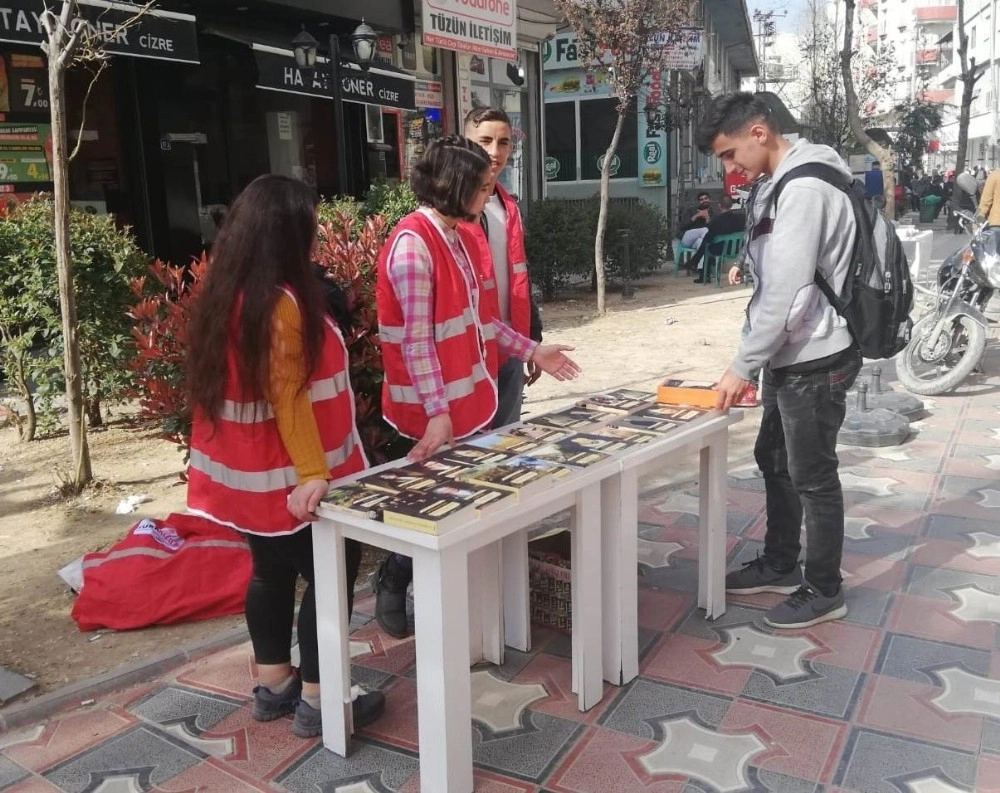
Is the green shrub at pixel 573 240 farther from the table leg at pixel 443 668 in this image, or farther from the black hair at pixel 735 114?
the table leg at pixel 443 668

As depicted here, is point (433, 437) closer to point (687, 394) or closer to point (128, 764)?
point (687, 394)

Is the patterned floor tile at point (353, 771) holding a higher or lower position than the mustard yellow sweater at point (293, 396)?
lower

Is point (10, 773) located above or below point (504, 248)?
below

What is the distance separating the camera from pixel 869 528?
4.24 m

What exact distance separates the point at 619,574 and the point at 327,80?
7.62 metres

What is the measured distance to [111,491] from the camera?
495 cm

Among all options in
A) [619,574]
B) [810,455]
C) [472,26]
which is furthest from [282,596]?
[472,26]

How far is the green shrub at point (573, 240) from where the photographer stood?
12.3 meters

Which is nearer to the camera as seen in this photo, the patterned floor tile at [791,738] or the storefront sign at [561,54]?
the patterned floor tile at [791,738]

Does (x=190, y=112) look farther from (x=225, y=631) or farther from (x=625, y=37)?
(x=225, y=631)

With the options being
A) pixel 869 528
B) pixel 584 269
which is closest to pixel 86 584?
pixel 869 528

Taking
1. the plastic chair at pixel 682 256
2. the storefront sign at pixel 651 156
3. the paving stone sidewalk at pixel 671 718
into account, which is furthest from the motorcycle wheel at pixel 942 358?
the storefront sign at pixel 651 156

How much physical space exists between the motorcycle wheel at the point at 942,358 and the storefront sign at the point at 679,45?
21.8 feet

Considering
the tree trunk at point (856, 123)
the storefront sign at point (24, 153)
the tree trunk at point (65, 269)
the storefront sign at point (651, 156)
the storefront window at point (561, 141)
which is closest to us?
the tree trunk at point (65, 269)
